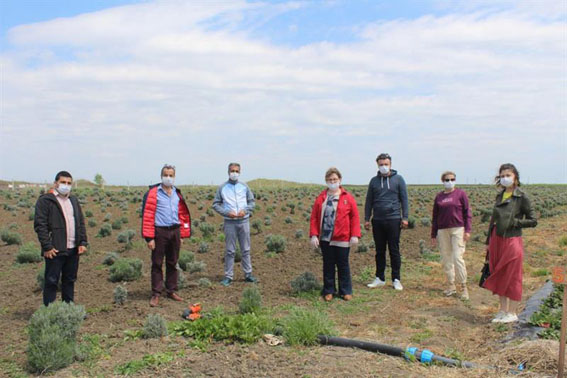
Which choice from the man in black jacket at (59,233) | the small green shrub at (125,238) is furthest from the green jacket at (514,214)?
the small green shrub at (125,238)

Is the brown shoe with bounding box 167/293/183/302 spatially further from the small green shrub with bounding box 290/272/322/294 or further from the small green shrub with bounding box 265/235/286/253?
the small green shrub with bounding box 265/235/286/253

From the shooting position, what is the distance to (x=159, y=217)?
26.1 feet

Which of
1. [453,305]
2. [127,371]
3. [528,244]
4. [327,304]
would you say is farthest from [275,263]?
[528,244]

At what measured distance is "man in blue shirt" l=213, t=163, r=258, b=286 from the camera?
30.1ft

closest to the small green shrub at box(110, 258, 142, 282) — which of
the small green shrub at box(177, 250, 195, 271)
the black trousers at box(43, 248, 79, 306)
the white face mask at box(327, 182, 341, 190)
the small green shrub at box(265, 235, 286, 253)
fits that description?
the small green shrub at box(177, 250, 195, 271)

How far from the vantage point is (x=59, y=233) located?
22.4 ft

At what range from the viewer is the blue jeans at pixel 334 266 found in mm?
8164

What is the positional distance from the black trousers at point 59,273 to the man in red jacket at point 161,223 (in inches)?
44.8

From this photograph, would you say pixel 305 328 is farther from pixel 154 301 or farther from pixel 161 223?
pixel 161 223

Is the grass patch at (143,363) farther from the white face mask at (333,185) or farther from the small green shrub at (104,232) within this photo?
the small green shrub at (104,232)

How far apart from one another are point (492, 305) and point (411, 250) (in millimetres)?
6383

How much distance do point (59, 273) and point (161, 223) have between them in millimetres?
1678

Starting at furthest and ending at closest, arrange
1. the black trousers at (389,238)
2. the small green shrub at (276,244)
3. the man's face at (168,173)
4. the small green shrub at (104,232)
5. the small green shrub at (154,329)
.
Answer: the small green shrub at (104,232)
the small green shrub at (276,244)
the black trousers at (389,238)
the man's face at (168,173)
the small green shrub at (154,329)

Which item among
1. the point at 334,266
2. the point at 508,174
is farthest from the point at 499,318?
the point at 334,266
